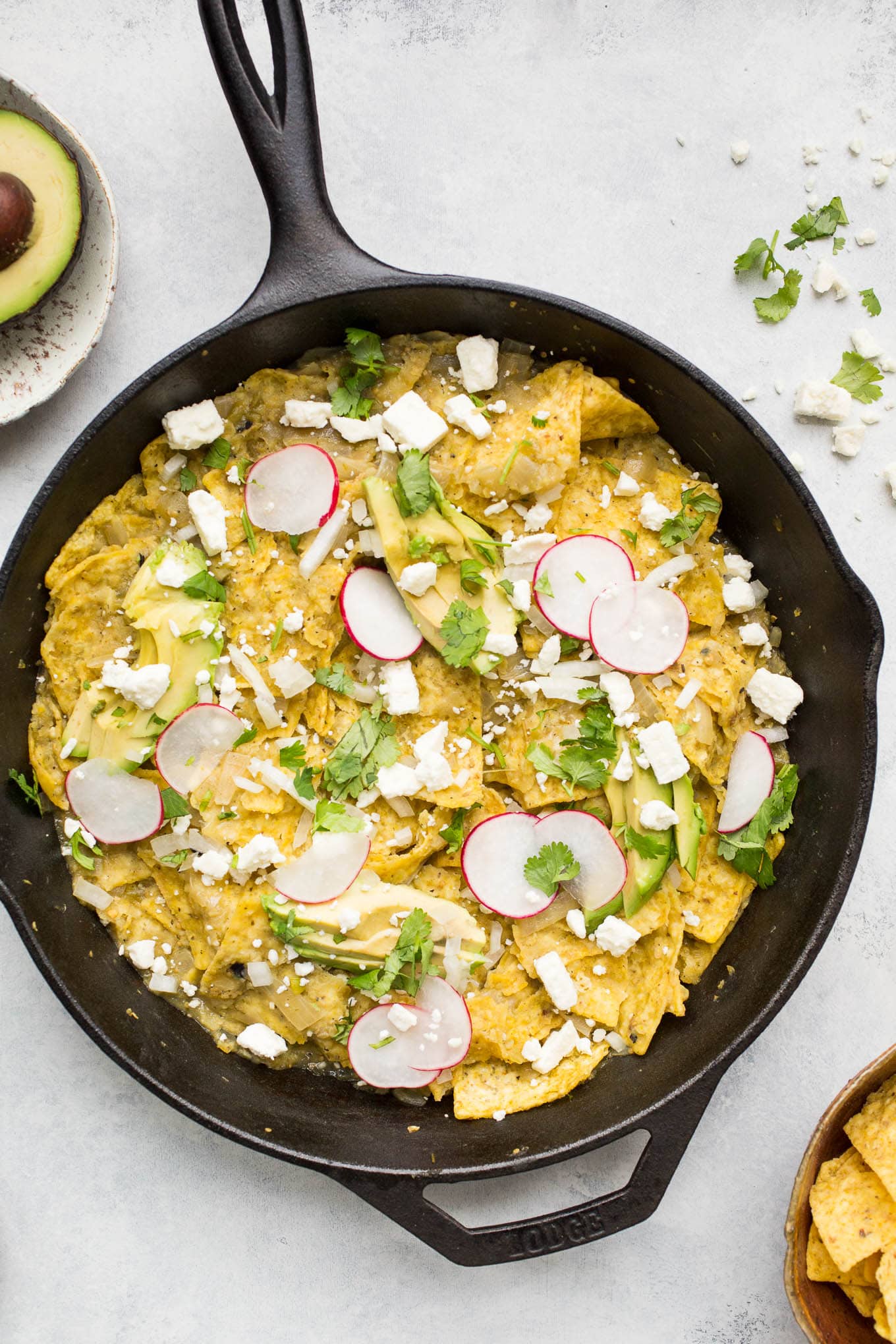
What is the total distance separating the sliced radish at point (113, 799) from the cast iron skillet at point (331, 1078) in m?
0.19

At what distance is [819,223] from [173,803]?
8.52 feet

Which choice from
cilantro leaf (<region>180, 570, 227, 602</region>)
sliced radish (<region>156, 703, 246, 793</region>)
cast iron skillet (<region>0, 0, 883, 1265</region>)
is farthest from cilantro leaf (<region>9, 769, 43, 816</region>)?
cilantro leaf (<region>180, 570, 227, 602</region>)

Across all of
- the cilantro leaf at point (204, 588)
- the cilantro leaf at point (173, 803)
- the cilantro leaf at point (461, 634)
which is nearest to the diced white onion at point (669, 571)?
the cilantro leaf at point (461, 634)

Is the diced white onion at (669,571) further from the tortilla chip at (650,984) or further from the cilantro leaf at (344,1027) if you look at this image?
the cilantro leaf at (344,1027)

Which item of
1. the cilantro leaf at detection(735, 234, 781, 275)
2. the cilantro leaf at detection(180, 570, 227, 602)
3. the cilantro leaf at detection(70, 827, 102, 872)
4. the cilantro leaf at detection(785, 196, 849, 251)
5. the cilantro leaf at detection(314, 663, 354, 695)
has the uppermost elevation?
the cilantro leaf at detection(785, 196, 849, 251)

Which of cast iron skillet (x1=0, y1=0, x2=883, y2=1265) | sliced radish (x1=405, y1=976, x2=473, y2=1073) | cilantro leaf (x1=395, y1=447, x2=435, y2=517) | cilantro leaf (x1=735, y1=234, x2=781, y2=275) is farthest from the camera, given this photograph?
cilantro leaf (x1=735, y1=234, x2=781, y2=275)

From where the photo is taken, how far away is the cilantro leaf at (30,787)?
305 cm

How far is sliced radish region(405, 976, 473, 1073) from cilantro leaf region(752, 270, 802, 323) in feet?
7.25

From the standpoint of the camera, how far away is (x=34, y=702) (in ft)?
10.3

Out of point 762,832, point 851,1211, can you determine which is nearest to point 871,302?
point 762,832

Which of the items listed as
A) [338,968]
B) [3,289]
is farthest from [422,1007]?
[3,289]

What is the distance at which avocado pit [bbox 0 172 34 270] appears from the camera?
9.77 ft

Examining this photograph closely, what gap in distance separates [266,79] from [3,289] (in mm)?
1033

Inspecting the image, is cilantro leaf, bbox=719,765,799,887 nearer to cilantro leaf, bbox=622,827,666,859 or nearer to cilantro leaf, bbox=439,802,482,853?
cilantro leaf, bbox=622,827,666,859
